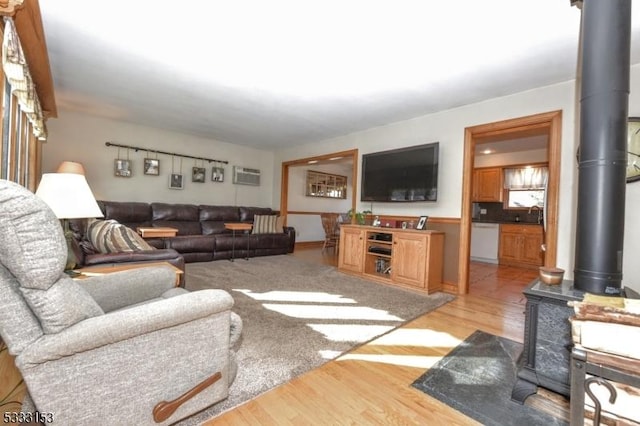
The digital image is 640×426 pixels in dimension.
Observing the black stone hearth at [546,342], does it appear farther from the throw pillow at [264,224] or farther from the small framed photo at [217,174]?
the small framed photo at [217,174]

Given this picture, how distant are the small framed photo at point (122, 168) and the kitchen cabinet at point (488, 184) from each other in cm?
666

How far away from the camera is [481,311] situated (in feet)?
9.66

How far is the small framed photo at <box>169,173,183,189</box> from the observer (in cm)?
569

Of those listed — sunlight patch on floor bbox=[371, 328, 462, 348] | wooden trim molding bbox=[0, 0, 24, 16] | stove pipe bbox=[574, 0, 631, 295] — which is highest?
wooden trim molding bbox=[0, 0, 24, 16]

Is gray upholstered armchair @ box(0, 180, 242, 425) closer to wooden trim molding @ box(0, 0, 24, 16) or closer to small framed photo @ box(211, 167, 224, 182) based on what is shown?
wooden trim molding @ box(0, 0, 24, 16)

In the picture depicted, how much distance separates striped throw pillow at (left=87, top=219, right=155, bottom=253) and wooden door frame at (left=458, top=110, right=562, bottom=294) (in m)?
3.60

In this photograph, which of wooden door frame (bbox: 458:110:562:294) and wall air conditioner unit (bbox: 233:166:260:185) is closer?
wooden door frame (bbox: 458:110:562:294)

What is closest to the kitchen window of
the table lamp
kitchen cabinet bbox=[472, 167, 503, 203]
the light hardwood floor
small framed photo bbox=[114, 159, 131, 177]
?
kitchen cabinet bbox=[472, 167, 503, 203]

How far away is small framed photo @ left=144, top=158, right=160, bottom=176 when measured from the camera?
5.39 m

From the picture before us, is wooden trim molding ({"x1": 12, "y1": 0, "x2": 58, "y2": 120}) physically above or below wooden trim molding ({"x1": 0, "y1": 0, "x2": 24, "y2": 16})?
above

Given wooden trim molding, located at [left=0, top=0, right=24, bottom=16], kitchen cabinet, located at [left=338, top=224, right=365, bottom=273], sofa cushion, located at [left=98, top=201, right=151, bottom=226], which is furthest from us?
sofa cushion, located at [left=98, top=201, right=151, bottom=226]

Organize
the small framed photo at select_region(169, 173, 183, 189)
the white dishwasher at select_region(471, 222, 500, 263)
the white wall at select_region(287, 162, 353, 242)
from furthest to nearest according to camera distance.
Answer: the white wall at select_region(287, 162, 353, 242), the white dishwasher at select_region(471, 222, 500, 263), the small framed photo at select_region(169, 173, 183, 189)

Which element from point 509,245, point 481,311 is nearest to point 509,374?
point 481,311

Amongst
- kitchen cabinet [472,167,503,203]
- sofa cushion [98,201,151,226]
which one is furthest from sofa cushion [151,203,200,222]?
kitchen cabinet [472,167,503,203]
